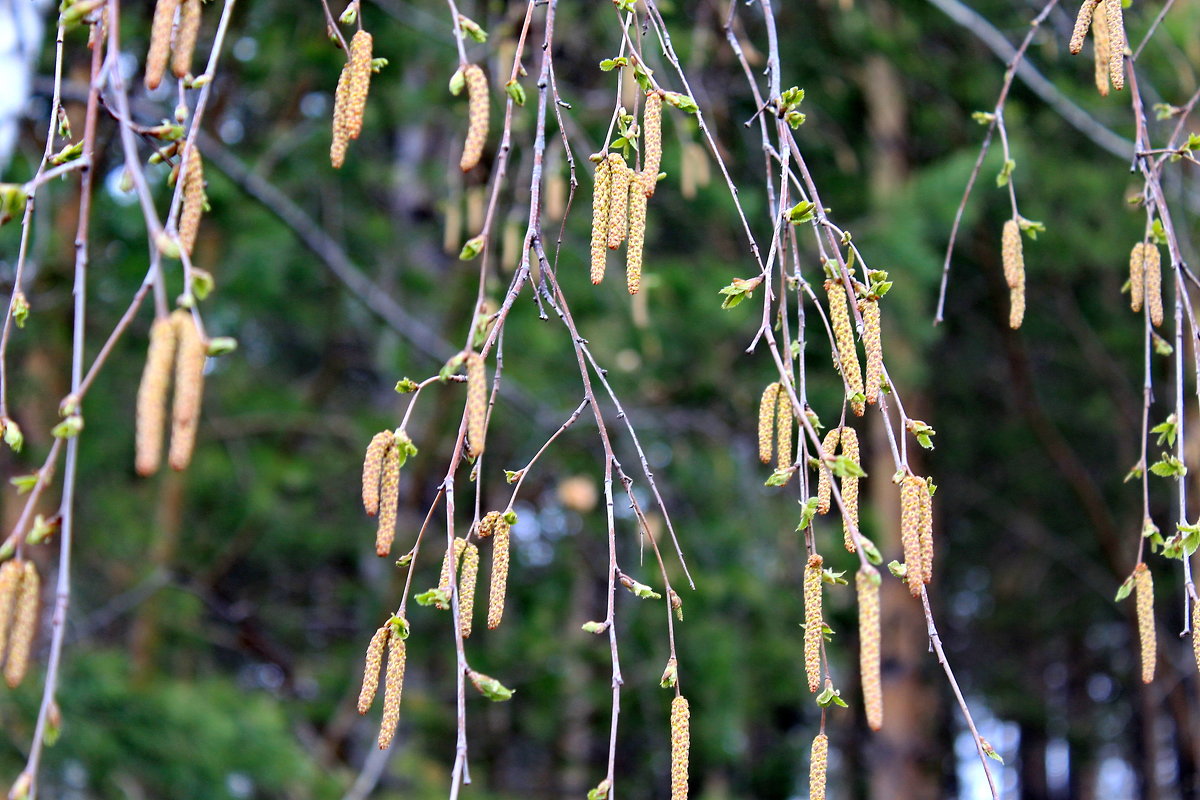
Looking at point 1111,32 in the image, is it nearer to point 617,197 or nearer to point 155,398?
point 617,197

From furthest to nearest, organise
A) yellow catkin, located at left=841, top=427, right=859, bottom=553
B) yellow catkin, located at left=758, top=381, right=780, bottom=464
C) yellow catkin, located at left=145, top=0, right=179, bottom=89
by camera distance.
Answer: yellow catkin, located at left=758, top=381, right=780, bottom=464, yellow catkin, located at left=841, top=427, right=859, bottom=553, yellow catkin, located at left=145, top=0, right=179, bottom=89

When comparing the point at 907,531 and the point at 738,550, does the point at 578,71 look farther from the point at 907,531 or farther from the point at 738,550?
the point at 907,531

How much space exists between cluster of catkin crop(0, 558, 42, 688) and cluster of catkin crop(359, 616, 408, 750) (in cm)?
30

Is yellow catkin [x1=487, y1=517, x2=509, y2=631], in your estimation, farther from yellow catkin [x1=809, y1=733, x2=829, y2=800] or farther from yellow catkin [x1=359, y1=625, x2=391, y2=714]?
yellow catkin [x1=809, y1=733, x2=829, y2=800]

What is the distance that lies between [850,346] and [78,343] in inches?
28.3

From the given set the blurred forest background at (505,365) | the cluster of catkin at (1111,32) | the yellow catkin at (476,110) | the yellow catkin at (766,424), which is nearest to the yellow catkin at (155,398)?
the yellow catkin at (476,110)

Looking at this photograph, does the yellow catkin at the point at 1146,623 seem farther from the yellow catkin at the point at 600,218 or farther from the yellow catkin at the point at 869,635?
the yellow catkin at the point at 600,218

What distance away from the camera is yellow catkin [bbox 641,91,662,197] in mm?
1215

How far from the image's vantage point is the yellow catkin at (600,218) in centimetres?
118

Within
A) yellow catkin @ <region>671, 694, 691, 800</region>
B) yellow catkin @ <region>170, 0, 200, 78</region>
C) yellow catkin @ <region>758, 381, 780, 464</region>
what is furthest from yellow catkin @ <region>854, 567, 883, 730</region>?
yellow catkin @ <region>170, 0, 200, 78</region>

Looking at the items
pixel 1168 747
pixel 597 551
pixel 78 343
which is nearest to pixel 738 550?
pixel 597 551

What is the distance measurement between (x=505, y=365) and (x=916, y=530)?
3.71 metres

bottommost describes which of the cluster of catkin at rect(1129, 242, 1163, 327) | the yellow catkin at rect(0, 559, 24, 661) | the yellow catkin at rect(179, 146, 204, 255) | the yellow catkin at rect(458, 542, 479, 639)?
the yellow catkin at rect(0, 559, 24, 661)

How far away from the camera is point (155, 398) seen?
0.77 meters
